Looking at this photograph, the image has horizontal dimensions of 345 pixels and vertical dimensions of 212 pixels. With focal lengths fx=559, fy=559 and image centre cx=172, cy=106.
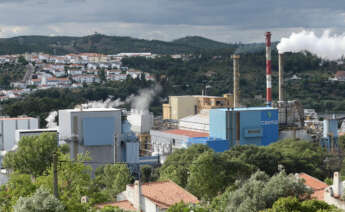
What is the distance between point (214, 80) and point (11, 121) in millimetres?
65421

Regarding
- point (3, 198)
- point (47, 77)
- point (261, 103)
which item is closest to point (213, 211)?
point (3, 198)

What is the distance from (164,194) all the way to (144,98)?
255 ft

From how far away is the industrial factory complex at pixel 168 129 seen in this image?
147 feet

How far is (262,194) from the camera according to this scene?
20.9 meters

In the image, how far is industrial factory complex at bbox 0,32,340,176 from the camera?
44906mm

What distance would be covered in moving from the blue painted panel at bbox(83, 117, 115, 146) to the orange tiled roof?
20.4 meters

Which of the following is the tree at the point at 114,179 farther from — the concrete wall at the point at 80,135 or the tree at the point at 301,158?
the tree at the point at 301,158

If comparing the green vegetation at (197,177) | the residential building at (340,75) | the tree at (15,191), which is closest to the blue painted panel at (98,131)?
the green vegetation at (197,177)

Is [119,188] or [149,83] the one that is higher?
[149,83]

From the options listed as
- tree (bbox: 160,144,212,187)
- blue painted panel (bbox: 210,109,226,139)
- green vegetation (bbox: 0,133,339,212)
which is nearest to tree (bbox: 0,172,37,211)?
green vegetation (bbox: 0,133,339,212)

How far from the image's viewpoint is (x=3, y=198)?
2444 cm

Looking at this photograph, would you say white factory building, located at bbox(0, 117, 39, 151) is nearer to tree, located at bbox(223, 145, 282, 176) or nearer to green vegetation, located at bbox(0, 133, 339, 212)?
green vegetation, located at bbox(0, 133, 339, 212)

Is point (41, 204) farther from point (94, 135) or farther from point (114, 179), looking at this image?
point (94, 135)

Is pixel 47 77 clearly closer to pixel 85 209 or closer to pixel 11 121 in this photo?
pixel 11 121
